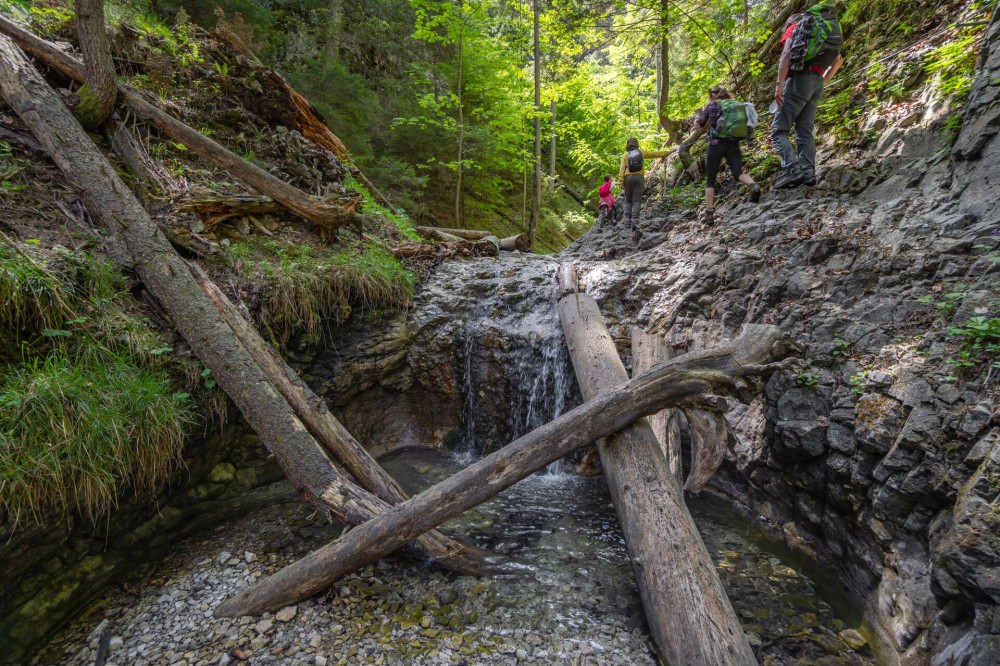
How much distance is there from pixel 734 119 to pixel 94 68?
27.0 feet

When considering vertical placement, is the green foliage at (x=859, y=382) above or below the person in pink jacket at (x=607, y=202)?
below

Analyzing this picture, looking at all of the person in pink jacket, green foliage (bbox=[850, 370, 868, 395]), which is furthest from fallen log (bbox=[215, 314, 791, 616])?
the person in pink jacket

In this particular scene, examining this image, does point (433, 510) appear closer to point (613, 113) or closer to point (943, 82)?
point (943, 82)

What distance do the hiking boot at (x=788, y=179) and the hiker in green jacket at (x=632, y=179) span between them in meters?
2.90

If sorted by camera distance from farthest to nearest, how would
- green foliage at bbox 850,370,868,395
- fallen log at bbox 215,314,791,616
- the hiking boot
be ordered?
the hiking boot < green foliage at bbox 850,370,868,395 < fallen log at bbox 215,314,791,616

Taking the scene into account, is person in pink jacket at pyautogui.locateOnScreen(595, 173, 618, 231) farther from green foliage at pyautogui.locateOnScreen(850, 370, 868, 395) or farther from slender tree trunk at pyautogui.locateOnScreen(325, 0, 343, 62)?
slender tree trunk at pyautogui.locateOnScreen(325, 0, 343, 62)

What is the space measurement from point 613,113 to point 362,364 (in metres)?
15.0

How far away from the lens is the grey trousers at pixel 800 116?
4.96 meters

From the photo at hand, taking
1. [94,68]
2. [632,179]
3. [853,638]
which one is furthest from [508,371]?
[94,68]

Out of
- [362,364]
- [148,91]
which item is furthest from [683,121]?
[148,91]

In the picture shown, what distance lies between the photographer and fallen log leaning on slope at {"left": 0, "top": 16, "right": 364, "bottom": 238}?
4.66 metres

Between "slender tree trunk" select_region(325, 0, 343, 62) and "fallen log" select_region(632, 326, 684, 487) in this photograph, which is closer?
"fallen log" select_region(632, 326, 684, 487)

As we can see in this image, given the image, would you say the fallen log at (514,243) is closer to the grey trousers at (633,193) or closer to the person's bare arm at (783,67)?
the grey trousers at (633,193)

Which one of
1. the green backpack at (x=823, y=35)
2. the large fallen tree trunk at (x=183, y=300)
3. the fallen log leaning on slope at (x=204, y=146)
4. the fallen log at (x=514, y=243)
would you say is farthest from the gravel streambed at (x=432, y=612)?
the fallen log at (x=514, y=243)
